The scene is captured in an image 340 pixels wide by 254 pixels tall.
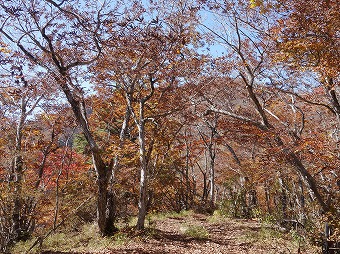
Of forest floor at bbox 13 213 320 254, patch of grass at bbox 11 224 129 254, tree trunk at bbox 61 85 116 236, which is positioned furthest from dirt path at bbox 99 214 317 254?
tree trunk at bbox 61 85 116 236

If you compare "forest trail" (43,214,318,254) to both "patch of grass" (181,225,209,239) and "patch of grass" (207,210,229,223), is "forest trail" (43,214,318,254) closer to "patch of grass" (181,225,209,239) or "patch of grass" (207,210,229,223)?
"patch of grass" (181,225,209,239)

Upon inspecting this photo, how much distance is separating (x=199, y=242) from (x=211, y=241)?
0.43 meters

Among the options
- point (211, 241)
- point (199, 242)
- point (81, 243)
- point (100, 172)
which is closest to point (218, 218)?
point (211, 241)

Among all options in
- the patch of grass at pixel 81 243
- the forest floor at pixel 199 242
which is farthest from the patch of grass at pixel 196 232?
the patch of grass at pixel 81 243

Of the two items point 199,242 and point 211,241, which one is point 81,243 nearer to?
point 199,242

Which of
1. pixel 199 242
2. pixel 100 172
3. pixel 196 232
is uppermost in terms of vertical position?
pixel 100 172

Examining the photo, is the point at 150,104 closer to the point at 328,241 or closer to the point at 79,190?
the point at 79,190

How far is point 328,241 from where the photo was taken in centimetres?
755

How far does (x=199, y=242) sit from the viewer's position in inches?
369

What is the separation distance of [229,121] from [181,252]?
312 inches

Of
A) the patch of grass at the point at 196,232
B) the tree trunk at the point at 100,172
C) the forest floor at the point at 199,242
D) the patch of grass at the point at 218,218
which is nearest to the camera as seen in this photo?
the forest floor at the point at 199,242

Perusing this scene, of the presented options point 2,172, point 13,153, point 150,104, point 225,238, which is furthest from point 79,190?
point 225,238

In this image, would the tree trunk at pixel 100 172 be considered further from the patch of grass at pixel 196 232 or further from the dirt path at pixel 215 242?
the patch of grass at pixel 196 232

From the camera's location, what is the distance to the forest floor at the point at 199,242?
852 centimetres
